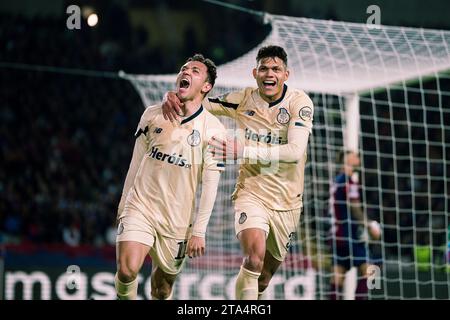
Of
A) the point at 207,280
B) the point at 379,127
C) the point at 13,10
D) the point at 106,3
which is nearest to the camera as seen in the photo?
the point at 207,280

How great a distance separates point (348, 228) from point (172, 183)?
4767 millimetres

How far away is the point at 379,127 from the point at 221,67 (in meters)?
8.04

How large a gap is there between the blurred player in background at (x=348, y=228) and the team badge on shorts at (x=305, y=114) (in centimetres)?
385

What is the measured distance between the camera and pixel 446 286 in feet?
40.7

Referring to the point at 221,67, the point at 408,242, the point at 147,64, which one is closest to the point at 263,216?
the point at 221,67

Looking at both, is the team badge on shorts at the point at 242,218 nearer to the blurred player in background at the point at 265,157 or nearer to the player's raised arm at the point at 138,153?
the blurred player in background at the point at 265,157

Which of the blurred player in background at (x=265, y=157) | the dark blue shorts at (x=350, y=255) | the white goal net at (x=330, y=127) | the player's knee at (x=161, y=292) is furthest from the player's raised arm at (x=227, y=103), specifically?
the dark blue shorts at (x=350, y=255)

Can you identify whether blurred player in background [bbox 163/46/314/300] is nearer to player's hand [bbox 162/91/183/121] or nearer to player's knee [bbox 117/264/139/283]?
player's hand [bbox 162/91/183/121]

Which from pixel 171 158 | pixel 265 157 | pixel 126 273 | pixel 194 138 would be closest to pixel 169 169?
pixel 171 158

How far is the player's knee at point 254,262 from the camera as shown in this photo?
6957 millimetres

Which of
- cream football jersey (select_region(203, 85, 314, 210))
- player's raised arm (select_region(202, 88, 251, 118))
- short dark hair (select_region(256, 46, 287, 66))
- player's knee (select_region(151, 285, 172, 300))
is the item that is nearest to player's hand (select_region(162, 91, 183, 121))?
player's raised arm (select_region(202, 88, 251, 118))

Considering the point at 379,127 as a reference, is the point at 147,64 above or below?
above

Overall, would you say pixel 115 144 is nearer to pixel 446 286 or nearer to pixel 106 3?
pixel 106 3

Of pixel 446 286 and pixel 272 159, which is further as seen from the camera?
pixel 446 286
